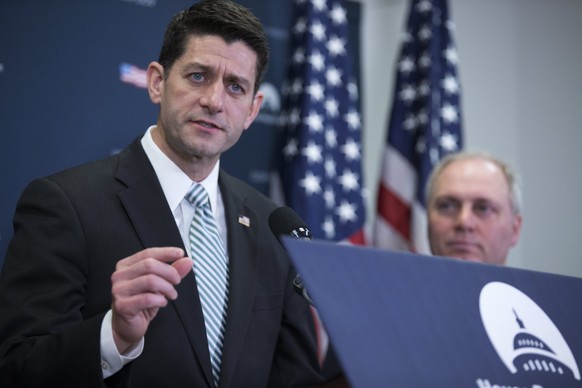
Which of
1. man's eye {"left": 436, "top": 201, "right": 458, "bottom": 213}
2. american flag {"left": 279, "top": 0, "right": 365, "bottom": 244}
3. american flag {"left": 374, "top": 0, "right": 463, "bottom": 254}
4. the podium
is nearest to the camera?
the podium

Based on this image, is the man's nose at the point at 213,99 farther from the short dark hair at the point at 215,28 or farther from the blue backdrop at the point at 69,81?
the blue backdrop at the point at 69,81

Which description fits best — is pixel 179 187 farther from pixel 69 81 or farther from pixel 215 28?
pixel 69 81

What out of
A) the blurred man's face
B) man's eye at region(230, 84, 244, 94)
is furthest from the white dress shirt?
the blurred man's face

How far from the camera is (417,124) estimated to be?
13.9ft

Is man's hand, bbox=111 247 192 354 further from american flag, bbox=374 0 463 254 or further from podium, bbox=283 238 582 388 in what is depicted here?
american flag, bbox=374 0 463 254

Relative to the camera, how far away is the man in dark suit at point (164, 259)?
63.4 inches

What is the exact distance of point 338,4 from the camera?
13.5 feet

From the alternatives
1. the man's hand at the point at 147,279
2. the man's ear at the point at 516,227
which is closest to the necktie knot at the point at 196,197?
A: the man's hand at the point at 147,279

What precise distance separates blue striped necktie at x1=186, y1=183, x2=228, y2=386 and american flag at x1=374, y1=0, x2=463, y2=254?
2203 mm

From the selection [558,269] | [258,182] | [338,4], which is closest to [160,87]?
[258,182]

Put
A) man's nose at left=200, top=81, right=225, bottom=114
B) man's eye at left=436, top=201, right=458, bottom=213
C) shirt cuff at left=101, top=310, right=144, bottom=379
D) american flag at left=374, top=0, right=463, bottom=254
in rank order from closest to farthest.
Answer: shirt cuff at left=101, top=310, right=144, bottom=379 < man's nose at left=200, top=81, right=225, bottom=114 < man's eye at left=436, top=201, right=458, bottom=213 < american flag at left=374, top=0, right=463, bottom=254

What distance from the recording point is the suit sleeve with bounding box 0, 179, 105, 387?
1.61m

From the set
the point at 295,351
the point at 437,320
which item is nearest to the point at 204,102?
the point at 295,351

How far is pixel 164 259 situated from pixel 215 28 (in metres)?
0.94
